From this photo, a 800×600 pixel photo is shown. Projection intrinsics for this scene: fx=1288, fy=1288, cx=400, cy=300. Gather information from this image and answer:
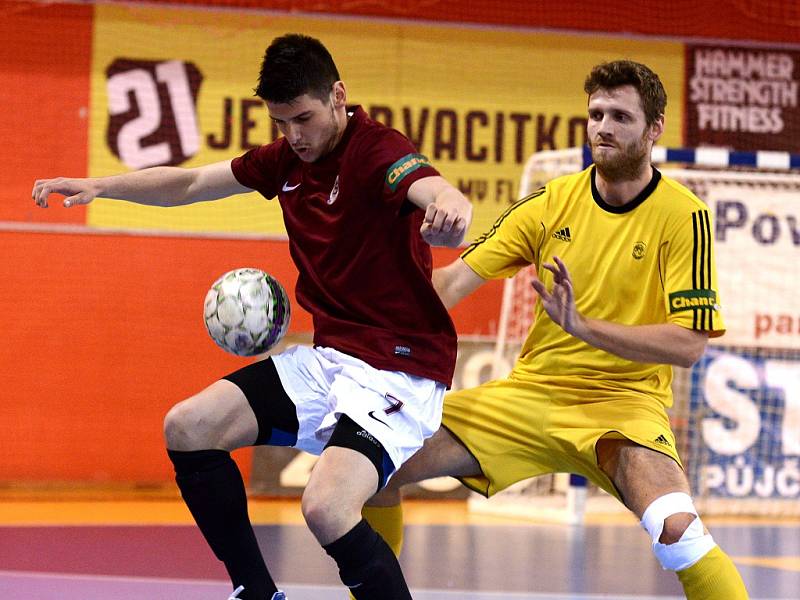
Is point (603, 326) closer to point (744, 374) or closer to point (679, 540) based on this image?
point (679, 540)

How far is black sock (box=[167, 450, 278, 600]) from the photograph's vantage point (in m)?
4.18

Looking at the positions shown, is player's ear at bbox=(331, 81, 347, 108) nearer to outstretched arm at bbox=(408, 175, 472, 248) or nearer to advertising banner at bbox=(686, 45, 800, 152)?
outstretched arm at bbox=(408, 175, 472, 248)

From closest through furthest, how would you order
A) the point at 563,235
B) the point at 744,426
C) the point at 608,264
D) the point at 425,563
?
the point at 608,264 < the point at 563,235 < the point at 425,563 < the point at 744,426

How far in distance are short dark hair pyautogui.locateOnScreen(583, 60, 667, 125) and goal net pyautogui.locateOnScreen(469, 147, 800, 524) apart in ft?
15.6

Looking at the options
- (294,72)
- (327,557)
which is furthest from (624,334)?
(327,557)

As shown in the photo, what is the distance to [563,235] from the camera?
4625 mm

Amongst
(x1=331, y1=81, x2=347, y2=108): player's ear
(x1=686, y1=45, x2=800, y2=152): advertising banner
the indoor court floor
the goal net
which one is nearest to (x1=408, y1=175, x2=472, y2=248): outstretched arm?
(x1=331, y1=81, x2=347, y2=108): player's ear

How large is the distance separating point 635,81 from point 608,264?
63 centimetres

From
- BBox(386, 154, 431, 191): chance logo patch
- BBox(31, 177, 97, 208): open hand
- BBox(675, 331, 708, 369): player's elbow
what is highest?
BBox(386, 154, 431, 191): chance logo patch

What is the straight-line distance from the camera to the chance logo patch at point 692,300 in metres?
4.27

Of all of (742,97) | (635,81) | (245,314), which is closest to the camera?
(245,314)

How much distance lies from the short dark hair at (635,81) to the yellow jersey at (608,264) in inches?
10.8

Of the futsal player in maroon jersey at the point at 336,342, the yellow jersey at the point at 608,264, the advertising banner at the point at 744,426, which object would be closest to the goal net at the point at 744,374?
the advertising banner at the point at 744,426

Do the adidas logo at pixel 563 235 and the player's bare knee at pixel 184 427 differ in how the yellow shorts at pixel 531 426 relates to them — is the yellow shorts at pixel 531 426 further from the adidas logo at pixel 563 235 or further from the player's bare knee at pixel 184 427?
the player's bare knee at pixel 184 427
